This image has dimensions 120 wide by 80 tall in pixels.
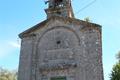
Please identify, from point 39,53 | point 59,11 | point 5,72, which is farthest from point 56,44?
point 5,72

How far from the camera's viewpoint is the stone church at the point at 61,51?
15430 mm

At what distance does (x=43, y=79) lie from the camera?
1583cm

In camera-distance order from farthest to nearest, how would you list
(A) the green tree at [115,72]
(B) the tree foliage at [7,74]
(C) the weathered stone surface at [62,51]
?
(B) the tree foliage at [7,74] < (A) the green tree at [115,72] < (C) the weathered stone surface at [62,51]

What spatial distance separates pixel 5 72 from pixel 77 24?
17129 mm

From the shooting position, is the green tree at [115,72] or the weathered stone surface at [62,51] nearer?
the weathered stone surface at [62,51]

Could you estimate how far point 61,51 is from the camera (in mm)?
16359

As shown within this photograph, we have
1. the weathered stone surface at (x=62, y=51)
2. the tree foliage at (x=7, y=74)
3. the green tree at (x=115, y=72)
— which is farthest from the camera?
the tree foliage at (x=7, y=74)

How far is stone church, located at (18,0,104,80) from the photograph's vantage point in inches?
607

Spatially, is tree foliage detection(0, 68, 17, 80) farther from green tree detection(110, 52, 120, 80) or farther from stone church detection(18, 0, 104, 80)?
stone church detection(18, 0, 104, 80)

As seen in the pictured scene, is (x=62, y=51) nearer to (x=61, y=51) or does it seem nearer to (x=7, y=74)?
(x=61, y=51)

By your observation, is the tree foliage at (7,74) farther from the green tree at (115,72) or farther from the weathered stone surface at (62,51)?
the weathered stone surface at (62,51)

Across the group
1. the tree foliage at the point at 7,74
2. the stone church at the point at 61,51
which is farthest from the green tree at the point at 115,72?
the tree foliage at the point at 7,74

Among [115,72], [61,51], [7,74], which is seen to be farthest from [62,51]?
[7,74]

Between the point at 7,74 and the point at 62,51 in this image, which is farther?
the point at 7,74
